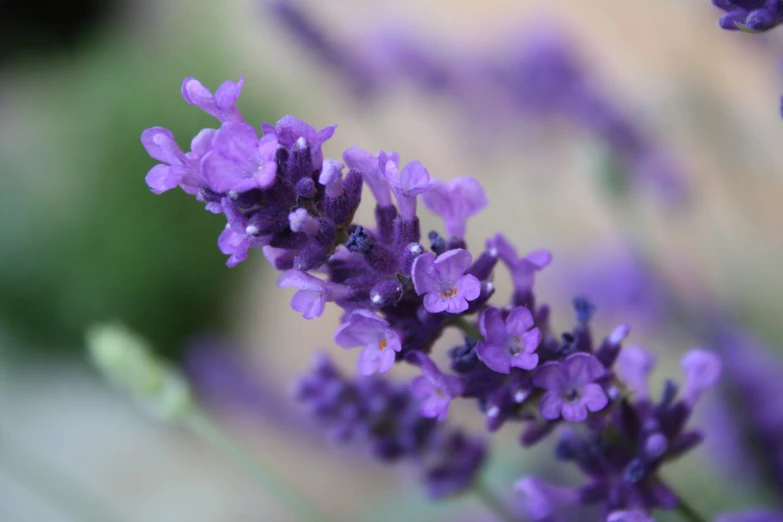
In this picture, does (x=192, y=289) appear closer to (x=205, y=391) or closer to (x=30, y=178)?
(x=30, y=178)

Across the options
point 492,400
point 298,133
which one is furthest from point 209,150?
point 492,400

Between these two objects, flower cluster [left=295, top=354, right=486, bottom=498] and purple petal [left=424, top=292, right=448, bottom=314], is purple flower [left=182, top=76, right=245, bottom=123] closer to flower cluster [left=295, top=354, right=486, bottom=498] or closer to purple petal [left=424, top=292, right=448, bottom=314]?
purple petal [left=424, top=292, right=448, bottom=314]

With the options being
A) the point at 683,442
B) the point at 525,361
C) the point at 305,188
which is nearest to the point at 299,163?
the point at 305,188

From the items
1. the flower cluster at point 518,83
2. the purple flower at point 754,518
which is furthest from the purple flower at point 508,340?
the flower cluster at point 518,83

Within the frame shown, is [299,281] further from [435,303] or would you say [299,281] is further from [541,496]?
[541,496]

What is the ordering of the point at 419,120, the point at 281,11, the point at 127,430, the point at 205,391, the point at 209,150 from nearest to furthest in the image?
the point at 209,150, the point at 281,11, the point at 205,391, the point at 419,120, the point at 127,430

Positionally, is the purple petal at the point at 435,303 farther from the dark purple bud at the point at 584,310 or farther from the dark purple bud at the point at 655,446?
the dark purple bud at the point at 655,446
